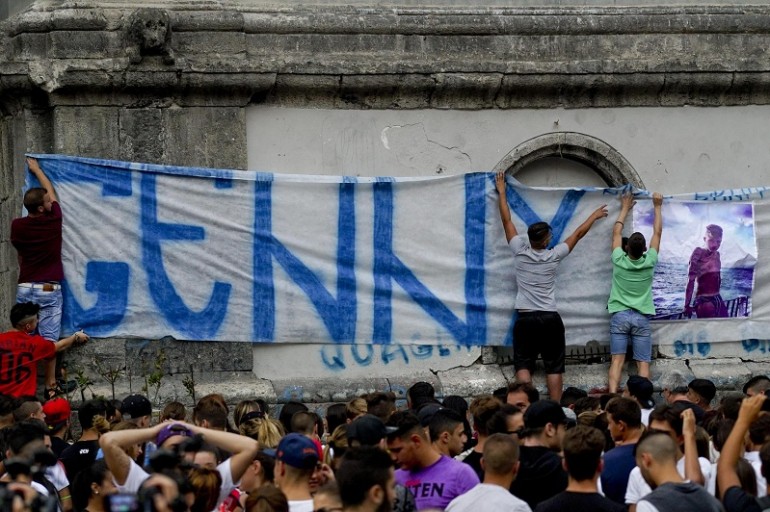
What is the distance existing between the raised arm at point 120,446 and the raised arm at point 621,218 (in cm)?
646

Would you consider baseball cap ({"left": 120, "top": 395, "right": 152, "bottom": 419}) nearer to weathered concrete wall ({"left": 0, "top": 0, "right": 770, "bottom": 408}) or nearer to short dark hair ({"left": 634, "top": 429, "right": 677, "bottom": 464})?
weathered concrete wall ({"left": 0, "top": 0, "right": 770, "bottom": 408})

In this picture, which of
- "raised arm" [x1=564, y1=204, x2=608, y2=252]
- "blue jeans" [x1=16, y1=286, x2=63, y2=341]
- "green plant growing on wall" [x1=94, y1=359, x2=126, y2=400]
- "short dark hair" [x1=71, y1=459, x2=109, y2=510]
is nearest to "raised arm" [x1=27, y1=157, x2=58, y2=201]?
"blue jeans" [x1=16, y1=286, x2=63, y2=341]

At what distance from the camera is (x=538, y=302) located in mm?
13406

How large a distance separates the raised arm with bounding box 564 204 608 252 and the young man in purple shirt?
5.35 metres

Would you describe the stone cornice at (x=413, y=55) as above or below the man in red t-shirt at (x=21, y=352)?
above

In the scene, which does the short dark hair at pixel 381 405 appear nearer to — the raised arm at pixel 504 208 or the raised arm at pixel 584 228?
the raised arm at pixel 504 208

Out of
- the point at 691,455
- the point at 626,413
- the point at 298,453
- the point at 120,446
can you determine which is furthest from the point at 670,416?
the point at 120,446

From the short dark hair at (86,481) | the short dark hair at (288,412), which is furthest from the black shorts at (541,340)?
the short dark hair at (86,481)

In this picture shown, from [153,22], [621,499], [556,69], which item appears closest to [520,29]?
[556,69]

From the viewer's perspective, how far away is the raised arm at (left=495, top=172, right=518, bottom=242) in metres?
13.5

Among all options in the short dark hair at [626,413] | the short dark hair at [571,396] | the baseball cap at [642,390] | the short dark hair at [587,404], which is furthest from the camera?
the short dark hair at [571,396]

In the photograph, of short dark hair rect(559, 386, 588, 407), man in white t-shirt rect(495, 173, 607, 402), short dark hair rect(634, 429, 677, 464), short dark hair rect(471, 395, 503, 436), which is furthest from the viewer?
man in white t-shirt rect(495, 173, 607, 402)

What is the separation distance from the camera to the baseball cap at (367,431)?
27.8 feet

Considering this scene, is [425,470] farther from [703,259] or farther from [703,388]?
[703,259]
